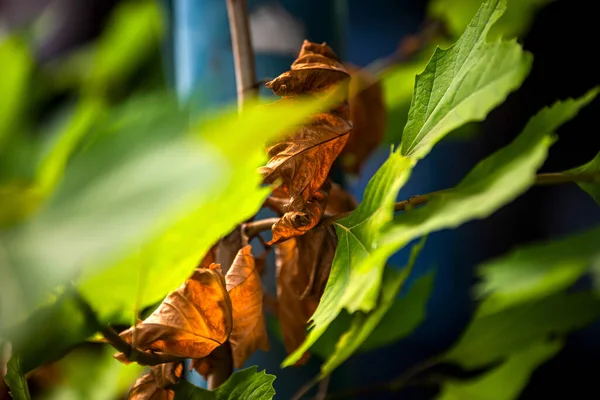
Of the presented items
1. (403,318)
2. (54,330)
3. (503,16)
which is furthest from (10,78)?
(503,16)

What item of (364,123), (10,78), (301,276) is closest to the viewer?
(10,78)

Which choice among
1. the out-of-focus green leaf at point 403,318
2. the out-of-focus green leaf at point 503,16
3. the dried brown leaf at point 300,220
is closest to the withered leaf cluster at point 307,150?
the dried brown leaf at point 300,220

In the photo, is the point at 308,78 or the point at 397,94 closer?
the point at 308,78

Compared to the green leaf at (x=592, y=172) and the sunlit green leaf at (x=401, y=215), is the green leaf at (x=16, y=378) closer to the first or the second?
the sunlit green leaf at (x=401, y=215)

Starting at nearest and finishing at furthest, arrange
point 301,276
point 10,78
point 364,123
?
point 10,78 < point 301,276 < point 364,123

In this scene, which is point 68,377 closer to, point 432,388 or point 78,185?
point 78,185

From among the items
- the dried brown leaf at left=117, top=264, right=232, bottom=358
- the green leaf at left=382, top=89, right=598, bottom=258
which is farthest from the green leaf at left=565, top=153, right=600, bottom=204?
the dried brown leaf at left=117, top=264, right=232, bottom=358

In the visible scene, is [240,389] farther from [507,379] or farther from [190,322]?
[507,379]
